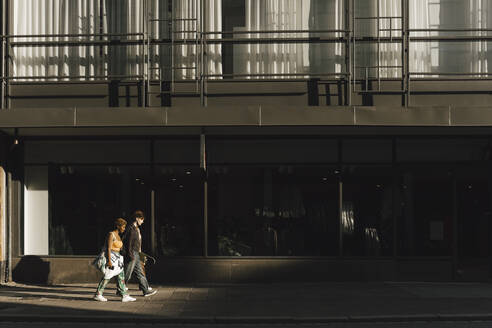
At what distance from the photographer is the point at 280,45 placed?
558 inches

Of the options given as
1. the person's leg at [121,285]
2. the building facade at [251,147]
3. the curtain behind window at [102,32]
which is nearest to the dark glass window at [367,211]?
the building facade at [251,147]

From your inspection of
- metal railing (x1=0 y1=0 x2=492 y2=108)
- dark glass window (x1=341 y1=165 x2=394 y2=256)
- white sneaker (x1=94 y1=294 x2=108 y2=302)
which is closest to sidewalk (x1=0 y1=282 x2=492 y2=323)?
white sneaker (x1=94 y1=294 x2=108 y2=302)

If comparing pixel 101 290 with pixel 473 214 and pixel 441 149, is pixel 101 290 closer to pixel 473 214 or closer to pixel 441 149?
pixel 441 149

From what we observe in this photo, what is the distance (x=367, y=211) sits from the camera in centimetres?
1466

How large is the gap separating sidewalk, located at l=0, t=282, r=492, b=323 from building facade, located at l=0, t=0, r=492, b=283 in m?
0.84

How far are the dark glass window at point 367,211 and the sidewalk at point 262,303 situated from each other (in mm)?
884

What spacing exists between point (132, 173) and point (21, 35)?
149 inches

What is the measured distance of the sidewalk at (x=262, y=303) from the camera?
10.4m

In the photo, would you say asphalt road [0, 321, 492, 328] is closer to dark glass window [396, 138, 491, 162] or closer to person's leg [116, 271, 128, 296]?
person's leg [116, 271, 128, 296]

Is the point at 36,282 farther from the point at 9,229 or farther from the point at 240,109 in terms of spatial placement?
Answer: the point at 240,109

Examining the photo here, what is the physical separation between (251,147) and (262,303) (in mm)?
4056

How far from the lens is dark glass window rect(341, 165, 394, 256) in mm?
14594

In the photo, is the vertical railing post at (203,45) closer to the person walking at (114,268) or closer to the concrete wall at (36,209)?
the person walking at (114,268)

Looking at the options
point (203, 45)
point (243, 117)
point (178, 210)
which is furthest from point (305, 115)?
point (178, 210)
